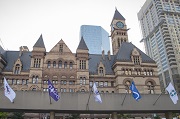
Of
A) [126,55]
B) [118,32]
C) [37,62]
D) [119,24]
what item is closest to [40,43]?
[37,62]

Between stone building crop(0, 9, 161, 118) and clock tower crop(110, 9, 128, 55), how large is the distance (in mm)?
14402

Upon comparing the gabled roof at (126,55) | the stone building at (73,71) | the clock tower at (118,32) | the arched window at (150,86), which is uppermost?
the clock tower at (118,32)

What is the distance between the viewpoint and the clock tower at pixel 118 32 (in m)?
62.4

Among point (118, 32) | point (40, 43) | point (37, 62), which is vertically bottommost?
point (37, 62)

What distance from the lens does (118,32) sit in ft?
210

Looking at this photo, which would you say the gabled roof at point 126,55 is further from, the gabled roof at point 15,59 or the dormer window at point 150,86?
the gabled roof at point 15,59

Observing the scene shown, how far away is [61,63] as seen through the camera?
4366 cm

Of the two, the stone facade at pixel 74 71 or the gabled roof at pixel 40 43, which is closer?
the stone facade at pixel 74 71

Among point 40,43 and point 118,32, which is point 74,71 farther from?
point 118,32

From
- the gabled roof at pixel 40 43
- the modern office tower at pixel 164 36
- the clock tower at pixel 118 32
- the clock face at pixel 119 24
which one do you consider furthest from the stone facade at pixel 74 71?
the modern office tower at pixel 164 36

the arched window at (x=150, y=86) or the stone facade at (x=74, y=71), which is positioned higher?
the stone facade at (x=74, y=71)

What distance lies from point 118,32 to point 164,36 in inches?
2475

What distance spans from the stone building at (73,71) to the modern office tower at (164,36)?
Result: 66.6 meters

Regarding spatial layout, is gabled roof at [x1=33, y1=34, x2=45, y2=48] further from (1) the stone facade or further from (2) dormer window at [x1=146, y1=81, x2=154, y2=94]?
(2) dormer window at [x1=146, y1=81, x2=154, y2=94]
